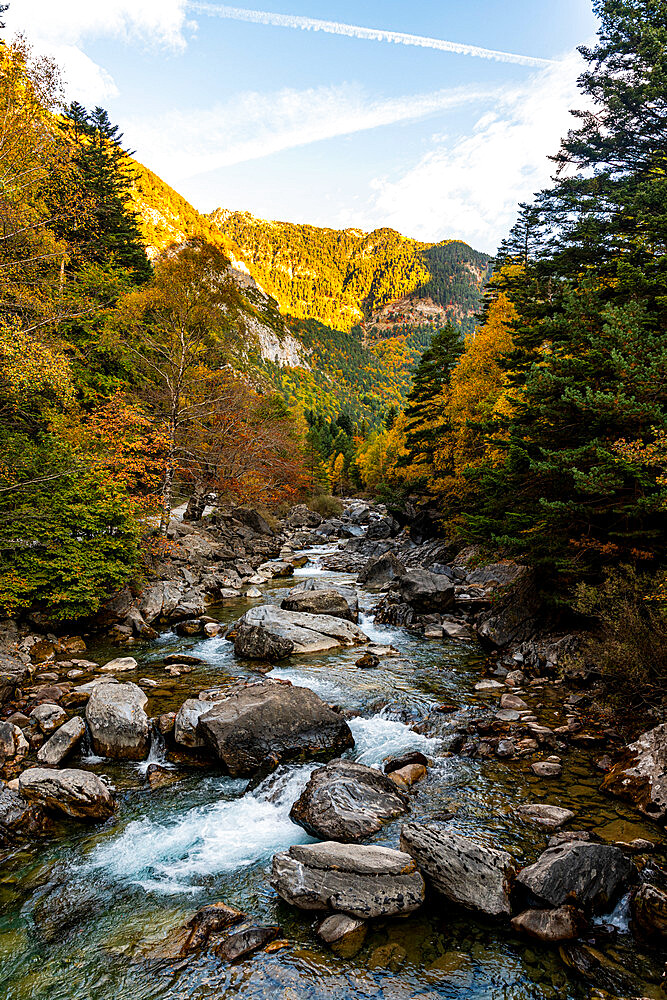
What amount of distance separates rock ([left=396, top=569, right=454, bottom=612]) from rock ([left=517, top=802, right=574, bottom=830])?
38.2 ft

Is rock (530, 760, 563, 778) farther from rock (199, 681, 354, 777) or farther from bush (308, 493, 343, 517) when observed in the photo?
bush (308, 493, 343, 517)

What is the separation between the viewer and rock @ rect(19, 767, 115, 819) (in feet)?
25.5

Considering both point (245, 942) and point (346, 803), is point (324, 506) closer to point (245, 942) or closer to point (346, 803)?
point (346, 803)

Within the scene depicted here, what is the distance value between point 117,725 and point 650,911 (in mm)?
9032

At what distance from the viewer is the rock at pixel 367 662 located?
14.3 m

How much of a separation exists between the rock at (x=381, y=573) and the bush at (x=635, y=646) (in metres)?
15.0

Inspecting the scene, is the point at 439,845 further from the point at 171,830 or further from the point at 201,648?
the point at 201,648

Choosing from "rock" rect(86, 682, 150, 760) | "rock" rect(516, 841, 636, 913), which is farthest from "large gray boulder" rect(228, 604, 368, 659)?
"rock" rect(516, 841, 636, 913)

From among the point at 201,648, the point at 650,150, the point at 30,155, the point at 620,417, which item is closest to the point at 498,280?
the point at 650,150

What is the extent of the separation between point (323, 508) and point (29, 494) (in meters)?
51.6

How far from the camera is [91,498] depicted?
52.1ft

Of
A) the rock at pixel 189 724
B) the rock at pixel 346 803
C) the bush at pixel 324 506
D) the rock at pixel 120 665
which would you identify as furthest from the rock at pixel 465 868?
the bush at pixel 324 506

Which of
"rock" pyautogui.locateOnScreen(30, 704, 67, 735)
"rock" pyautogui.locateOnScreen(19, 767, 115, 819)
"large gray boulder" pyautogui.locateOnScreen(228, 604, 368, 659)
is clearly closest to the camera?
"rock" pyautogui.locateOnScreen(19, 767, 115, 819)

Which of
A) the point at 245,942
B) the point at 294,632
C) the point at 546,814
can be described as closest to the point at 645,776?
the point at 546,814
